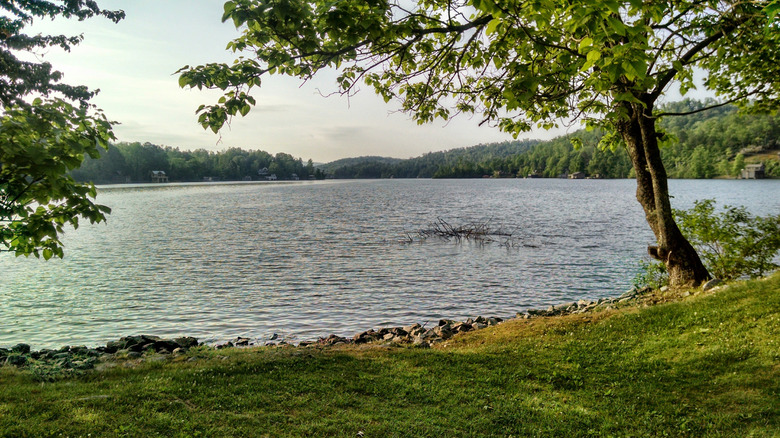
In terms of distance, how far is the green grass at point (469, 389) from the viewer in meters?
6.46

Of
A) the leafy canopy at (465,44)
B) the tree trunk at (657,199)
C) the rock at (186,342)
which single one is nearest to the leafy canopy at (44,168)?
the leafy canopy at (465,44)

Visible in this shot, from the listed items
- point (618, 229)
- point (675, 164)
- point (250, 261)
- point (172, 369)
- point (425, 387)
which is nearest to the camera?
point (425, 387)

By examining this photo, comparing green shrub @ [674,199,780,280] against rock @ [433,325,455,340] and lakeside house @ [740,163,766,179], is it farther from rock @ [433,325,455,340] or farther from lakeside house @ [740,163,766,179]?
lakeside house @ [740,163,766,179]

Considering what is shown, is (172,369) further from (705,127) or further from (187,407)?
(705,127)

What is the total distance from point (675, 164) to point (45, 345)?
222 m

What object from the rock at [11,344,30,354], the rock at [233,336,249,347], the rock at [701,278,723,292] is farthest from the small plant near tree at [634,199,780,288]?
the rock at [11,344,30,354]

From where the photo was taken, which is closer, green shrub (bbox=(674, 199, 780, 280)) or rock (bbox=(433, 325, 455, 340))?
rock (bbox=(433, 325, 455, 340))

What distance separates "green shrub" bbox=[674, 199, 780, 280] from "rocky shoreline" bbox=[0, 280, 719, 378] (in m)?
2.53

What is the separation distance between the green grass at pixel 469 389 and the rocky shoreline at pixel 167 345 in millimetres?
767

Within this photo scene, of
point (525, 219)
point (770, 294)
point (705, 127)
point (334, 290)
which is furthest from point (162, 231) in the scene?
point (705, 127)

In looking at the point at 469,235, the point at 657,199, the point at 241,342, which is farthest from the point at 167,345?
the point at 469,235

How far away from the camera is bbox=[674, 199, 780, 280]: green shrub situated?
14.8m

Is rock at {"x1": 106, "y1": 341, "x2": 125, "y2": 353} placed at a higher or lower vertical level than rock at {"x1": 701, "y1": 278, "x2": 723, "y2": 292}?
lower

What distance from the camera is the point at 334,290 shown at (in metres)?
21.1
